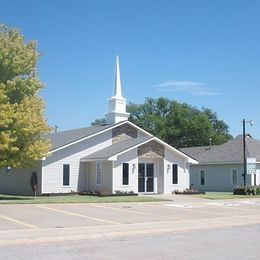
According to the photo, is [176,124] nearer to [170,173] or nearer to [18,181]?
[170,173]

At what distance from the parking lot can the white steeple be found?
13.1 meters

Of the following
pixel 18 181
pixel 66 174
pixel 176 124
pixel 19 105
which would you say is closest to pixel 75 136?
pixel 66 174

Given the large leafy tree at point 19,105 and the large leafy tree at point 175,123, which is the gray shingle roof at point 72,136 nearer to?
the large leafy tree at point 19,105

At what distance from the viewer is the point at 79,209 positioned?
2264 centimetres

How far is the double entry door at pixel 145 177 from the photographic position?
35719mm

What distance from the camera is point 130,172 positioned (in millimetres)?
34594

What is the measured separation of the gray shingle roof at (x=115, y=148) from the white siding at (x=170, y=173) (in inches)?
90.7

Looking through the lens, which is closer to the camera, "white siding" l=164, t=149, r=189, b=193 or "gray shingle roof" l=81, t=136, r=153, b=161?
"gray shingle roof" l=81, t=136, r=153, b=161

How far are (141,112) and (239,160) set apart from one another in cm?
4467

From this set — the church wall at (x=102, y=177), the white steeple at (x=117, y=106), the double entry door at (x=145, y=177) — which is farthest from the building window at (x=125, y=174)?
the white steeple at (x=117, y=106)

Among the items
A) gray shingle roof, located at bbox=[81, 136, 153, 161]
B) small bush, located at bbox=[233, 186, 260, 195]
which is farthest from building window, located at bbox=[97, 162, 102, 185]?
small bush, located at bbox=[233, 186, 260, 195]

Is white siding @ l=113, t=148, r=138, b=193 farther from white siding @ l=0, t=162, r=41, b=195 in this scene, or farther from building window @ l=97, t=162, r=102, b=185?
white siding @ l=0, t=162, r=41, b=195

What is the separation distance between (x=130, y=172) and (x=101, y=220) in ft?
53.4

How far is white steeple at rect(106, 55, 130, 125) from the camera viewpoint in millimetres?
38044
